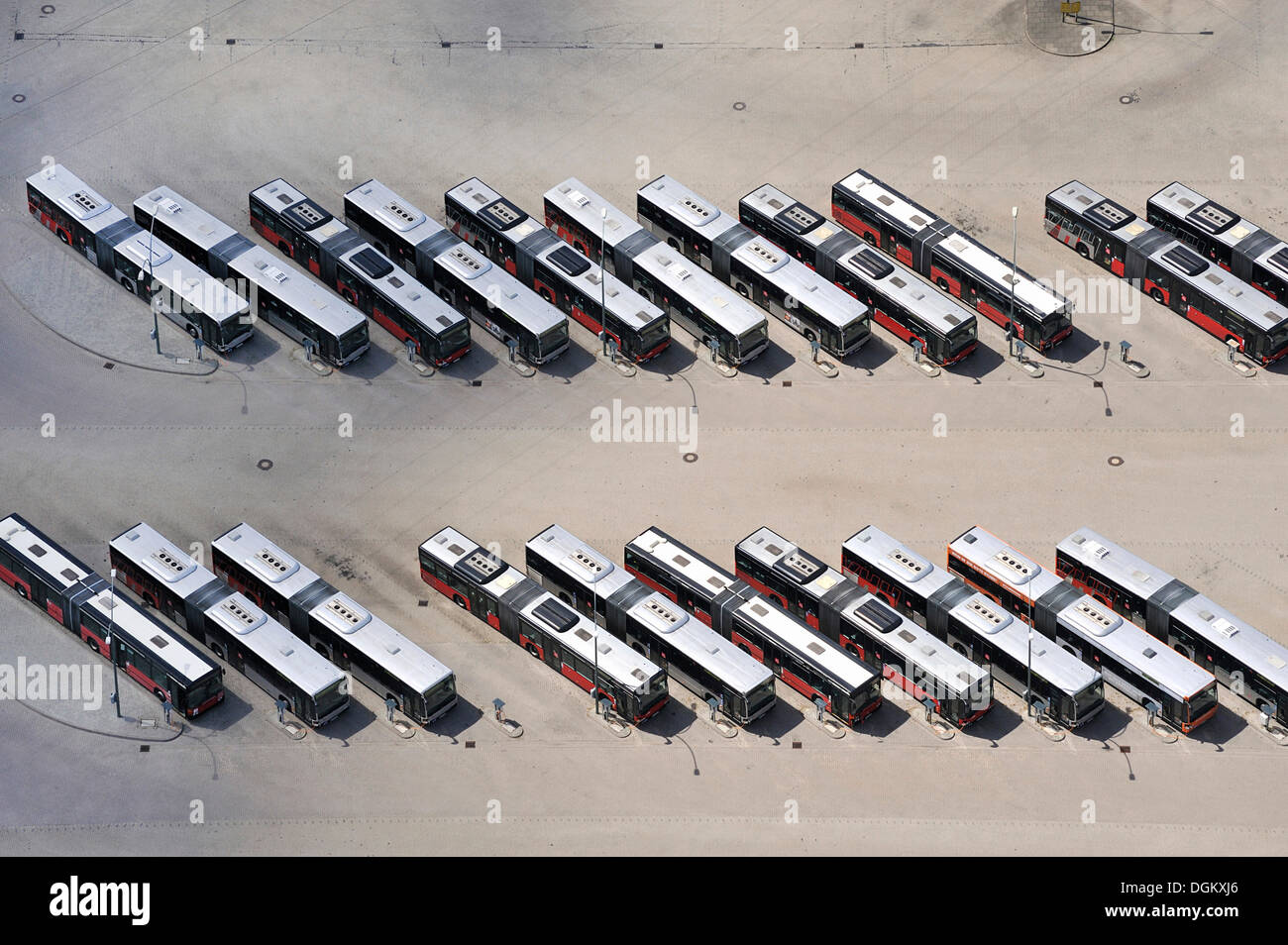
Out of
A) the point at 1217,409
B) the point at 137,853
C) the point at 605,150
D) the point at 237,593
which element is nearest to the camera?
the point at 137,853

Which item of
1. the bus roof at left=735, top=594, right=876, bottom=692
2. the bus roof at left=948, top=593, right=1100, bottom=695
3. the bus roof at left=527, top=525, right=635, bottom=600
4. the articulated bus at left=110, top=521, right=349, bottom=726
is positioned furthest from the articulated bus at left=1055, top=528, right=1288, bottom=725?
the articulated bus at left=110, top=521, right=349, bottom=726

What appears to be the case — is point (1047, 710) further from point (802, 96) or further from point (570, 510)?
point (802, 96)

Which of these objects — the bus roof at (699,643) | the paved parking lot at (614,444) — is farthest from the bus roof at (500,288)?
the bus roof at (699,643)

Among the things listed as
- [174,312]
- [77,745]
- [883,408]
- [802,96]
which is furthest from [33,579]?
[802,96]

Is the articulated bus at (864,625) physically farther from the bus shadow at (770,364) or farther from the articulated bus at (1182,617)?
the bus shadow at (770,364)

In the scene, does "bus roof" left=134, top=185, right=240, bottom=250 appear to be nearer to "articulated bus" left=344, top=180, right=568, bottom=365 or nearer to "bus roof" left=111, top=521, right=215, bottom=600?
"articulated bus" left=344, top=180, right=568, bottom=365

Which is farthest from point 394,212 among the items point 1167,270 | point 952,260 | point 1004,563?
point 1167,270

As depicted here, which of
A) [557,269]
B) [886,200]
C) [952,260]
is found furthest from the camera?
[886,200]

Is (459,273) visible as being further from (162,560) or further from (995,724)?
(995,724)
